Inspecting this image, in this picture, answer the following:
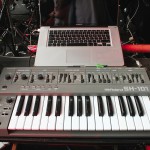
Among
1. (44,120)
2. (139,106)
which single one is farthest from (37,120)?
(139,106)

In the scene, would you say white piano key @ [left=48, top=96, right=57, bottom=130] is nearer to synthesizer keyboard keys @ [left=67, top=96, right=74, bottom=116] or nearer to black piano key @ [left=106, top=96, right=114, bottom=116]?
synthesizer keyboard keys @ [left=67, top=96, right=74, bottom=116]

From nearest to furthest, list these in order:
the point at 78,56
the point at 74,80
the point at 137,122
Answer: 1. the point at 137,122
2. the point at 74,80
3. the point at 78,56

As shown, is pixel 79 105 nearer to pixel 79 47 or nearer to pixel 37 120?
pixel 37 120

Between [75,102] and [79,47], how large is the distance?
33 centimetres

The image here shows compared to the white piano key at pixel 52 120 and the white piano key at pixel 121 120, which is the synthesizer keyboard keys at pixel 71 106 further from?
the white piano key at pixel 121 120

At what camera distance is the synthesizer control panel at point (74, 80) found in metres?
0.83

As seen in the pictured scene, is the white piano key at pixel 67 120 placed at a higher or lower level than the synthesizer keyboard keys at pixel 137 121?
higher

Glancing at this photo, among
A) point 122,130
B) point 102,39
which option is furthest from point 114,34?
point 122,130

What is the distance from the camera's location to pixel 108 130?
2.38 ft

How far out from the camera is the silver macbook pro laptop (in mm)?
992

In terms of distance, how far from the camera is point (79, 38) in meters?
1.08

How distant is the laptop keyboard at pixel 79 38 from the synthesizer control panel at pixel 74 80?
19 centimetres

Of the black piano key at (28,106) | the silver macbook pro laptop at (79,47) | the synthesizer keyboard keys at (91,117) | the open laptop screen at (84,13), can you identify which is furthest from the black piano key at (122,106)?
the open laptop screen at (84,13)

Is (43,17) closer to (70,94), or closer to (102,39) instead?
(102,39)
